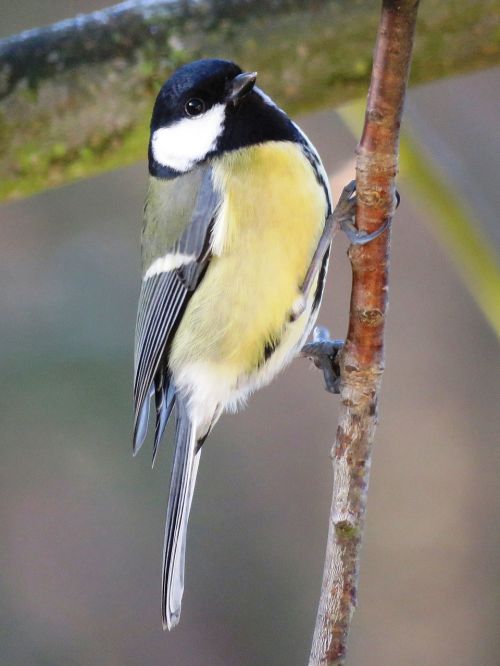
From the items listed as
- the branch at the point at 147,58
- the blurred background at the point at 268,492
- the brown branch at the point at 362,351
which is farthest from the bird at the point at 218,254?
the blurred background at the point at 268,492

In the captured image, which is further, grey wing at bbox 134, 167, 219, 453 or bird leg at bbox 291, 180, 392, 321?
grey wing at bbox 134, 167, 219, 453

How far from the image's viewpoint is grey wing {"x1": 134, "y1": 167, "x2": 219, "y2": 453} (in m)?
1.69

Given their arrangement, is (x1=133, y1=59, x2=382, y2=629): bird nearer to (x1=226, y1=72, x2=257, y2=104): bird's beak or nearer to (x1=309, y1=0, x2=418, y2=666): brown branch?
(x1=226, y1=72, x2=257, y2=104): bird's beak

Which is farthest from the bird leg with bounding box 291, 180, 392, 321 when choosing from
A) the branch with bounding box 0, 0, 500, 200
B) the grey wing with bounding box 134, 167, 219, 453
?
the branch with bounding box 0, 0, 500, 200

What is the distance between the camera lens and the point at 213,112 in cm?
169

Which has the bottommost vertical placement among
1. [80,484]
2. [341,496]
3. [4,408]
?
[341,496]

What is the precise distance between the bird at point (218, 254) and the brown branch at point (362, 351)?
0.30 metres

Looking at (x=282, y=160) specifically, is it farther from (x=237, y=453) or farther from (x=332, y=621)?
(x=237, y=453)

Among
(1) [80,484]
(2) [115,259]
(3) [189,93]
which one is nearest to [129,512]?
(1) [80,484]

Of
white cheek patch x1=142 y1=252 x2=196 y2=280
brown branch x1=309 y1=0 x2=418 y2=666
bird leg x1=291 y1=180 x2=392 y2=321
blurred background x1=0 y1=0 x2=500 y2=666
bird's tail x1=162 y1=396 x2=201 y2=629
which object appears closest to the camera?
brown branch x1=309 y1=0 x2=418 y2=666

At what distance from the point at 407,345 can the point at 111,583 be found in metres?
1.12

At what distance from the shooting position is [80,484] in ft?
10.1

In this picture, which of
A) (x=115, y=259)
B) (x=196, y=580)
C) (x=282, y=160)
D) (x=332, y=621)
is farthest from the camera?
(x=115, y=259)

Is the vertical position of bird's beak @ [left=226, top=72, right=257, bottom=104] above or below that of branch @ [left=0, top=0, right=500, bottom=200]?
below
